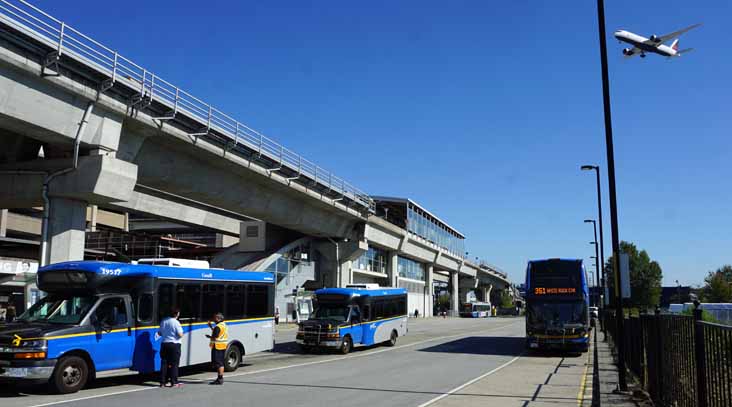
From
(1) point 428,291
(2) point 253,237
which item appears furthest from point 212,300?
(1) point 428,291

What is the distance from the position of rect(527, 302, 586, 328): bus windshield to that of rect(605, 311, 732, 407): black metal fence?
35.1 ft

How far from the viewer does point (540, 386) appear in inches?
627

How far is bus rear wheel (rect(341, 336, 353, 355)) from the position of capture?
24.7 meters

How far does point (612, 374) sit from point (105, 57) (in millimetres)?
20796

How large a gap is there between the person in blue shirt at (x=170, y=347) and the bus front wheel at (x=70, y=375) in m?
1.67

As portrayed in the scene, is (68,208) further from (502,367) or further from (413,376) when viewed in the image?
(502,367)

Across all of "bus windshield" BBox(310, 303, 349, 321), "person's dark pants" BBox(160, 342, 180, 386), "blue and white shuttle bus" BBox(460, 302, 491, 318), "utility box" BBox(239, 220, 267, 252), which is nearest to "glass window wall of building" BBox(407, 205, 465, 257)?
"blue and white shuttle bus" BBox(460, 302, 491, 318)

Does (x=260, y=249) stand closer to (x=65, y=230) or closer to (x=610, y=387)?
(x=65, y=230)

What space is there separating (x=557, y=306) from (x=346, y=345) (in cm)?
886

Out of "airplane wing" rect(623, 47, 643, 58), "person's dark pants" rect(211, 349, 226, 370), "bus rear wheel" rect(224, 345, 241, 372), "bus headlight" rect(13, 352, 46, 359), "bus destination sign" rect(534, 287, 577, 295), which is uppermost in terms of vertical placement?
"airplane wing" rect(623, 47, 643, 58)

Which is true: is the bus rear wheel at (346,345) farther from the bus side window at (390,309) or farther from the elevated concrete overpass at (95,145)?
the elevated concrete overpass at (95,145)

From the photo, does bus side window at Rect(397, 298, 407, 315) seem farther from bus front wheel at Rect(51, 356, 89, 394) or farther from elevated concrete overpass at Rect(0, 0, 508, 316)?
bus front wheel at Rect(51, 356, 89, 394)

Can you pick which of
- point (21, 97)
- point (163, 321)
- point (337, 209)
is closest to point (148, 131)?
point (21, 97)

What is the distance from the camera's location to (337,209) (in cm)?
4684
